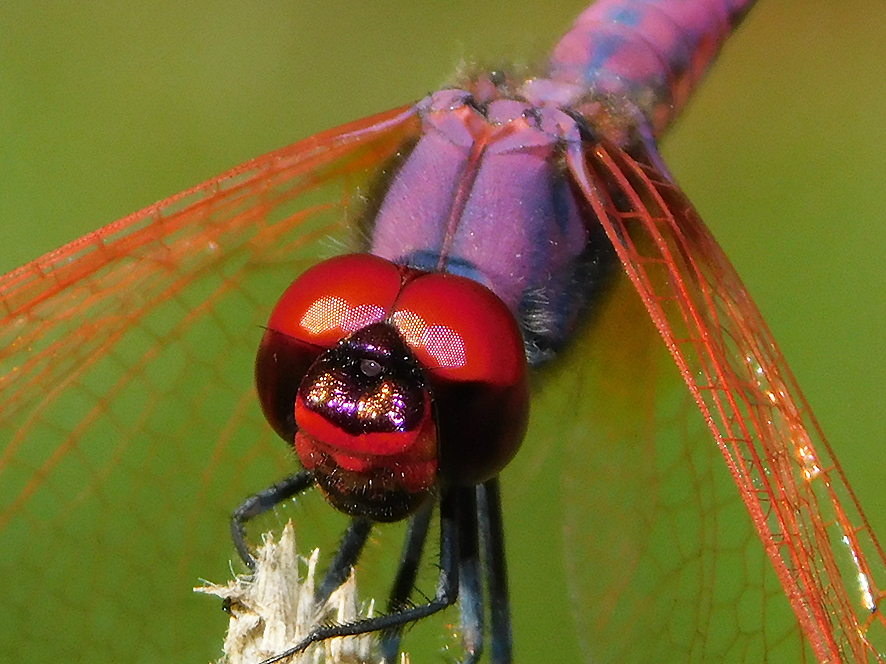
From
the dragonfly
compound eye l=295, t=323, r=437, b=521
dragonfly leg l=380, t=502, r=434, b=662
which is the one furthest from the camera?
the dragonfly

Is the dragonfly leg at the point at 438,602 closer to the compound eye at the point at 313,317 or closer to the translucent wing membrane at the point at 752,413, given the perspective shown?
the compound eye at the point at 313,317

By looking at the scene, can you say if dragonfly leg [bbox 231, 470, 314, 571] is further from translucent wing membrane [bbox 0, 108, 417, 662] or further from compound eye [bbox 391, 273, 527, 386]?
compound eye [bbox 391, 273, 527, 386]

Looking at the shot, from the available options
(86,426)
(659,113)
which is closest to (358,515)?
(86,426)

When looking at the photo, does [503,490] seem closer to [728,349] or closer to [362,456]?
[728,349]

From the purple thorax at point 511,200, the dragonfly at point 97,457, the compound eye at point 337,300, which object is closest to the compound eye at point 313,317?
the compound eye at point 337,300

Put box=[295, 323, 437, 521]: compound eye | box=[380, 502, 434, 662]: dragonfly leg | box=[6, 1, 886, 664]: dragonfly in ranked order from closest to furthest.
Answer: box=[295, 323, 437, 521]: compound eye → box=[380, 502, 434, 662]: dragonfly leg → box=[6, 1, 886, 664]: dragonfly

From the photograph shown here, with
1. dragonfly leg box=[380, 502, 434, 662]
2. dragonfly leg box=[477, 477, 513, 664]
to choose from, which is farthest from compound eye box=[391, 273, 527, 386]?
dragonfly leg box=[477, 477, 513, 664]

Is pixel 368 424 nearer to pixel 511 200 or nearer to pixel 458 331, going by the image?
pixel 458 331
